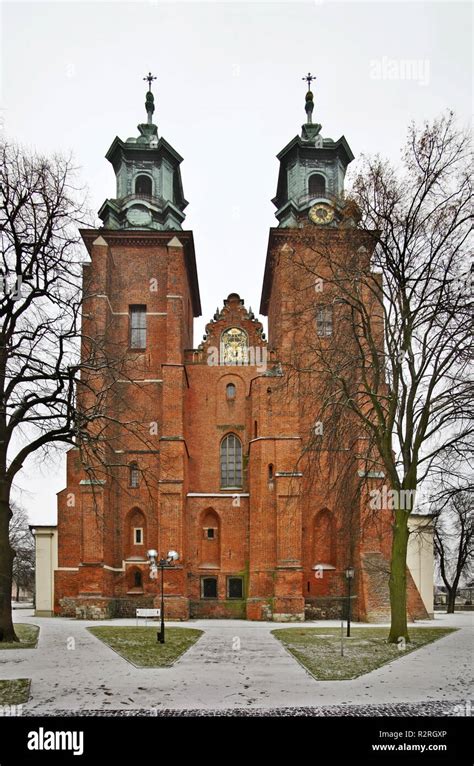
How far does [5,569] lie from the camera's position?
19.0 m

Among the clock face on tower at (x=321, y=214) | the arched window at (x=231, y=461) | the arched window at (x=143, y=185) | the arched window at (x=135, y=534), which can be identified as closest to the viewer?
the arched window at (x=135, y=534)

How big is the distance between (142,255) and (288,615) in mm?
18605

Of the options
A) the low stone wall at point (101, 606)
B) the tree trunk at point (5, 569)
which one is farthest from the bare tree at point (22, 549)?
the tree trunk at point (5, 569)

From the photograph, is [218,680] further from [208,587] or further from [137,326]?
[137,326]

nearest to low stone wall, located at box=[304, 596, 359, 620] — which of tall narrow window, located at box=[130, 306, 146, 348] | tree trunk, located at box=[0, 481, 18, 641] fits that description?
tall narrow window, located at box=[130, 306, 146, 348]

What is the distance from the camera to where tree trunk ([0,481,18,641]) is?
19.0 metres

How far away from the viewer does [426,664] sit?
51.9 feet

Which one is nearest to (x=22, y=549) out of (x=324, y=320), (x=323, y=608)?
(x=323, y=608)

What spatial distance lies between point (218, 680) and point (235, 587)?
2046 cm

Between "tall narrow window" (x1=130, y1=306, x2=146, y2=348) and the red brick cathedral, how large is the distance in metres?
0.10

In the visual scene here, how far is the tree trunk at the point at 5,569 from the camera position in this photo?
62.3 ft

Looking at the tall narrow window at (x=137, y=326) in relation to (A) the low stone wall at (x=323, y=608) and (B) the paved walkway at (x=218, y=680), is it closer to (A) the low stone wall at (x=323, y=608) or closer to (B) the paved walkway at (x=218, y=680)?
→ (A) the low stone wall at (x=323, y=608)

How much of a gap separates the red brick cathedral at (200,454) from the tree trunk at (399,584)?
8994 mm
